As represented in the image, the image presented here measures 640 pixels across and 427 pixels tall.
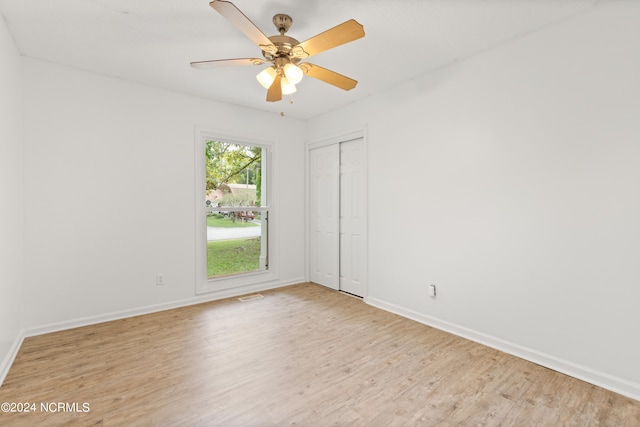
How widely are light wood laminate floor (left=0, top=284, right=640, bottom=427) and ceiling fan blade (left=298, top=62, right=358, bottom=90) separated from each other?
2.21 meters

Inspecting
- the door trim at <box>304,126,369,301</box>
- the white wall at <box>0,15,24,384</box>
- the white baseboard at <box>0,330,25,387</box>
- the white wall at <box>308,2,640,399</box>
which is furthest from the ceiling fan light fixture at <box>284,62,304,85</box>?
the white baseboard at <box>0,330,25,387</box>

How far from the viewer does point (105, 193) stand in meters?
3.22

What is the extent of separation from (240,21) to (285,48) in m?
0.41

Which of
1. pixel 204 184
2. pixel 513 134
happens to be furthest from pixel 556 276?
pixel 204 184

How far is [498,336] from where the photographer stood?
2.65 metres

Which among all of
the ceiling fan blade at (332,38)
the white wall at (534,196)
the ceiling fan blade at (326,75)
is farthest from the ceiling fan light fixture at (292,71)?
the white wall at (534,196)

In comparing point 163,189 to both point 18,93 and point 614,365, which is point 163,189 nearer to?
point 18,93

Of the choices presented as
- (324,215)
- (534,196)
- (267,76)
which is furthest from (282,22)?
(324,215)

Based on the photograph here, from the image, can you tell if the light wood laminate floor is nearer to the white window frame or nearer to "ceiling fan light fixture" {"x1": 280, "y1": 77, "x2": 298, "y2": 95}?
the white window frame

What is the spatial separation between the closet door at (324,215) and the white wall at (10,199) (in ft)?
10.7

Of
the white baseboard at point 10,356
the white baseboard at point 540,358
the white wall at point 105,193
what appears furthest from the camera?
the white wall at point 105,193

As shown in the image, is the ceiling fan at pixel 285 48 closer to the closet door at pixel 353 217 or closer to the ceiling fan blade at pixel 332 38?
the ceiling fan blade at pixel 332 38

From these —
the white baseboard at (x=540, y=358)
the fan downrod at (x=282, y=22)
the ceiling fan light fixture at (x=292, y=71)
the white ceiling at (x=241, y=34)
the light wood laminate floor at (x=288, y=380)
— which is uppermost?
the white ceiling at (x=241, y=34)

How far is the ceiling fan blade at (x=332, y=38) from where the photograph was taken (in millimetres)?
1743
